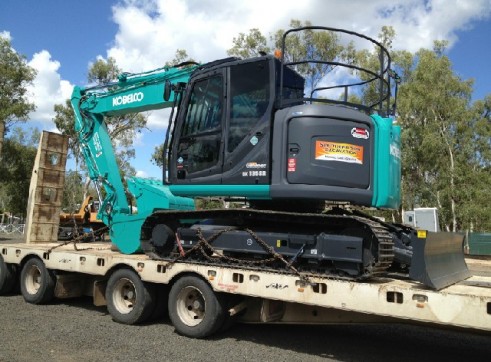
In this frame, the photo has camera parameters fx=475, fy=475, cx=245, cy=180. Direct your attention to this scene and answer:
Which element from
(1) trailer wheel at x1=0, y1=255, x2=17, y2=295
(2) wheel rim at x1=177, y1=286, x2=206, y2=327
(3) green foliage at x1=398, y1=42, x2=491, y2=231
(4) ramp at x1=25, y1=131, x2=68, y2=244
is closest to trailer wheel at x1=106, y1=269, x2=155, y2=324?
(2) wheel rim at x1=177, y1=286, x2=206, y2=327

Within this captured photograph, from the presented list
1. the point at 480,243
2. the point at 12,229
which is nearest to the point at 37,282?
the point at 480,243

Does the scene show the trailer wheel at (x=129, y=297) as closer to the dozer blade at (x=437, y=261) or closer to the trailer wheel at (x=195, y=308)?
the trailer wheel at (x=195, y=308)

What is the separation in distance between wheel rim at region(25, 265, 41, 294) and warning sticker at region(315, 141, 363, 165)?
5.58 metres

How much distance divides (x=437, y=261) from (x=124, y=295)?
14.5 feet

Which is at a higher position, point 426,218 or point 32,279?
point 426,218

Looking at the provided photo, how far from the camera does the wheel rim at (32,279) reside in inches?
328

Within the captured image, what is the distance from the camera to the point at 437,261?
5.26m

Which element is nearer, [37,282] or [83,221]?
[37,282]

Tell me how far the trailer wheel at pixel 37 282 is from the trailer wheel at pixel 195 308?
2.85 m

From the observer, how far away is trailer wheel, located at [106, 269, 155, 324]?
665 cm

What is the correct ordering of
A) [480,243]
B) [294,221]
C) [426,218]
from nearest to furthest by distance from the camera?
[294,221]
[426,218]
[480,243]

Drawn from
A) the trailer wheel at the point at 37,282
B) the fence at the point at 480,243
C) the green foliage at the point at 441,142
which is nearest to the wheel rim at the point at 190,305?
the trailer wheel at the point at 37,282

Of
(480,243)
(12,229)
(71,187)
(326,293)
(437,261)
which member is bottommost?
(326,293)

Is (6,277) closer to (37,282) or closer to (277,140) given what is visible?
(37,282)
